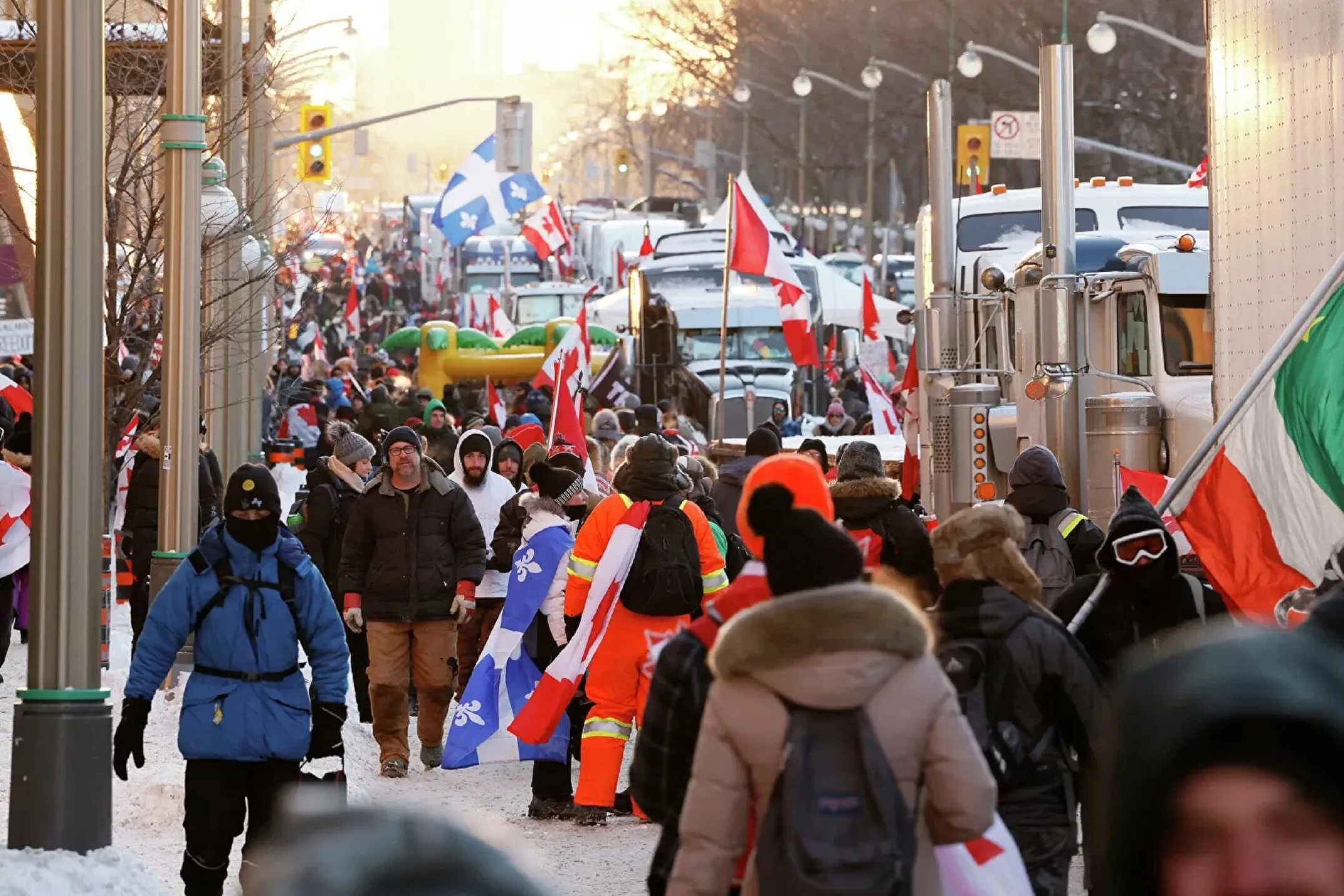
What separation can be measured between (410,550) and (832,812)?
7.58m

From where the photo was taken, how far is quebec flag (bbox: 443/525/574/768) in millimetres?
11391

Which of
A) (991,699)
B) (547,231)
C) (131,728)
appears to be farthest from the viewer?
(547,231)

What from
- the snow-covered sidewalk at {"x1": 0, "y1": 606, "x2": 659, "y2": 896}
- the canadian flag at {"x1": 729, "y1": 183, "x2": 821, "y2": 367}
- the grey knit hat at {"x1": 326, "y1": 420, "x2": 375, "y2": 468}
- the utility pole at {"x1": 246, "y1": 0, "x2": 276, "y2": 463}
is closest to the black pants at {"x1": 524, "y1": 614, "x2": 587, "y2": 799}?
the snow-covered sidewalk at {"x1": 0, "y1": 606, "x2": 659, "y2": 896}

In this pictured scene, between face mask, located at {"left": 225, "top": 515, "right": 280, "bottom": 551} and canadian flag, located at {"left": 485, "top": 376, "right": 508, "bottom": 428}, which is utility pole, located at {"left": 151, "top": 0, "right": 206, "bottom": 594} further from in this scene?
canadian flag, located at {"left": 485, "top": 376, "right": 508, "bottom": 428}

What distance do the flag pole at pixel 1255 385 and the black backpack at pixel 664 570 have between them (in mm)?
2057

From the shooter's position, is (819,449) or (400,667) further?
(819,449)

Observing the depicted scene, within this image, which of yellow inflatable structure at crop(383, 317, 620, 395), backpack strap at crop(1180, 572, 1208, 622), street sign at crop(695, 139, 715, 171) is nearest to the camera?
backpack strap at crop(1180, 572, 1208, 622)

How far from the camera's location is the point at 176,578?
803 centimetres

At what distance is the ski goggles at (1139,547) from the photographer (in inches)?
304

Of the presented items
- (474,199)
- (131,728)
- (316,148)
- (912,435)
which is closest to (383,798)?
(131,728)

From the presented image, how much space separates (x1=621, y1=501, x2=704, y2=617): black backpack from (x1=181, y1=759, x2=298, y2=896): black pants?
2452 millimetres

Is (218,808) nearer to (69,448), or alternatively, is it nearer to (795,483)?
(69,448)

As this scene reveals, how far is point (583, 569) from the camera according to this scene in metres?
10.4

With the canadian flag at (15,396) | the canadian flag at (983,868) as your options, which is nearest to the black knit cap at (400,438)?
the canadian flag at (983,868)
